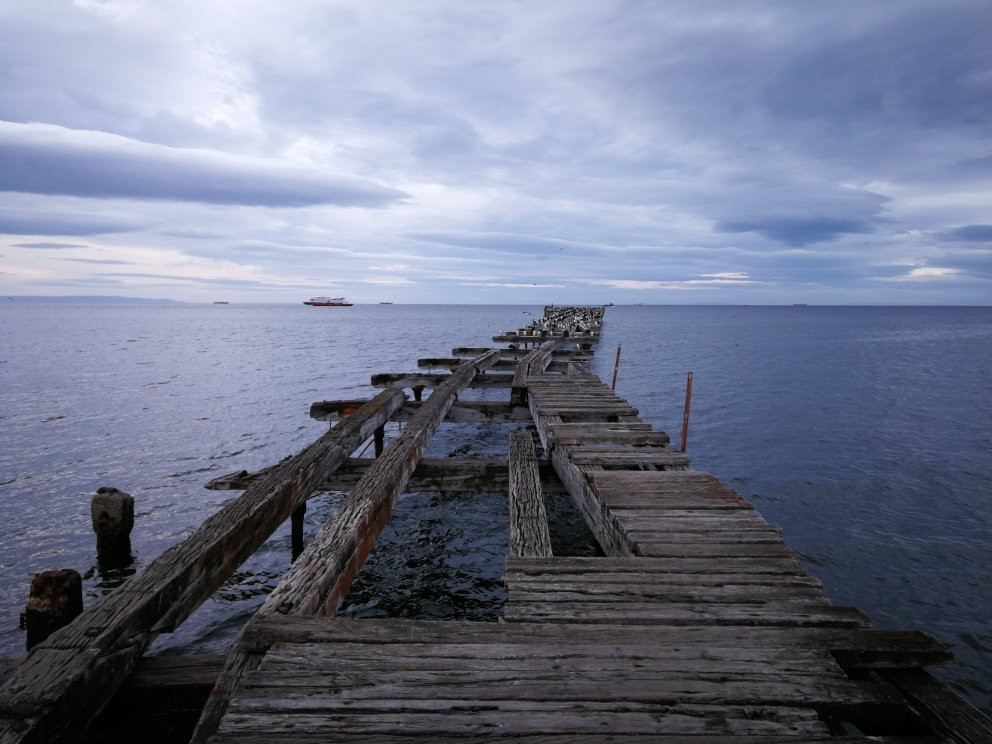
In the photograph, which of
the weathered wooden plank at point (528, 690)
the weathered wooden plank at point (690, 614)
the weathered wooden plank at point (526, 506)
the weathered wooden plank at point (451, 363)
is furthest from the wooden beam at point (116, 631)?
the weathered wooden plank at point (451, 363)

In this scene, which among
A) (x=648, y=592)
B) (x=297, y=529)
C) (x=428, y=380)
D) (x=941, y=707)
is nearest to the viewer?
(x=941, y=707)

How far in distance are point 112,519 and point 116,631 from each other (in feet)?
22.2

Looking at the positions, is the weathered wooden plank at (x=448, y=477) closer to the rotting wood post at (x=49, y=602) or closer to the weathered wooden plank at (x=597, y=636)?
the rotting wood post at (x=49, y=602)

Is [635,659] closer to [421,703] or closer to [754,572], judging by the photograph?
[421,703]

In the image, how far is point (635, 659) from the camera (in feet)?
9.72

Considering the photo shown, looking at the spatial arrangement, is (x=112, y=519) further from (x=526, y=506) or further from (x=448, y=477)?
(x=526, y=506)

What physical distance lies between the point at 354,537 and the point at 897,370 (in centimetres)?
4540

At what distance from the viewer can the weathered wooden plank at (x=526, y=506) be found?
530 cm

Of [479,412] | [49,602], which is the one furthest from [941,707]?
[479,412]

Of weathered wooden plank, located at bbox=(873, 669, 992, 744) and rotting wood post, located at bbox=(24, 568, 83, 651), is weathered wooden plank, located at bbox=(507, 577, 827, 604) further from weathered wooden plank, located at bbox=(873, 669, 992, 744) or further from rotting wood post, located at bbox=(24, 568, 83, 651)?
rotting wood post, located at bbox=(24, 568, 83, 651)

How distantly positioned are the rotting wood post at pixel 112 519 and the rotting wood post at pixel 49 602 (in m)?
4.95

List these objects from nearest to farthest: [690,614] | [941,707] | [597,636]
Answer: [941,707] → [597,636] → [690,614]

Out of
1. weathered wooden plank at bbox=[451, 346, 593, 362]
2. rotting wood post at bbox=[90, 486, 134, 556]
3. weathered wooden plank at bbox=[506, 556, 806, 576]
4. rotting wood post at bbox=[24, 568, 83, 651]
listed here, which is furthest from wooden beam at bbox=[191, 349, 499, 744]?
weathered wooden plank at bbox=[451, 346, 593, 362]

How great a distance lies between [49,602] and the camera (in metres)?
3.98
